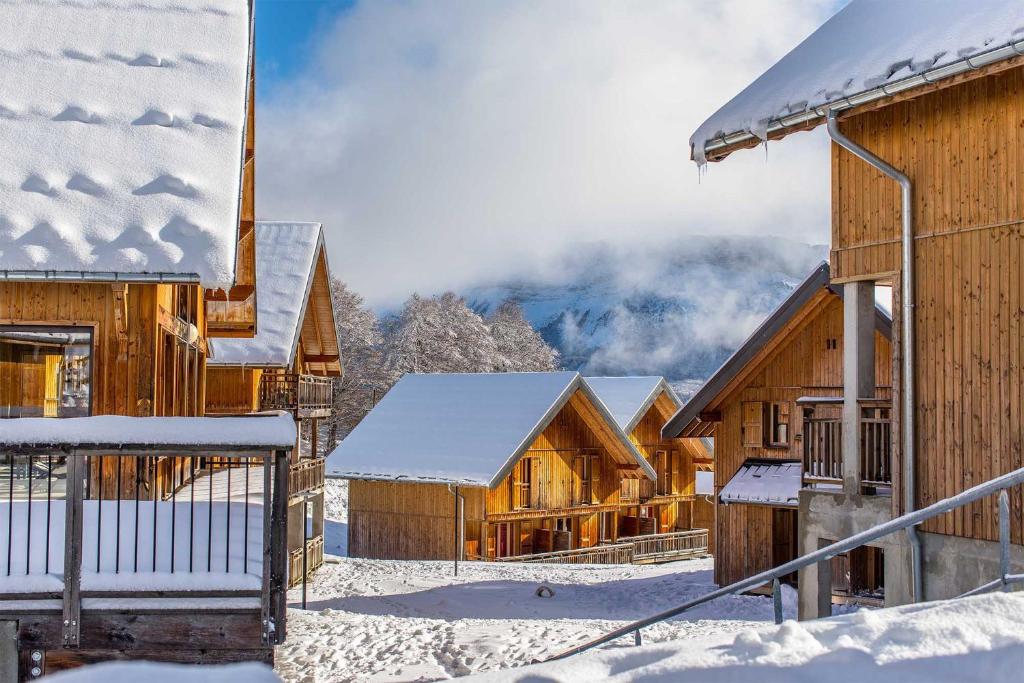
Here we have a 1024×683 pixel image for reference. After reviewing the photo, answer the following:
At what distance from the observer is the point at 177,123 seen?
13305mm

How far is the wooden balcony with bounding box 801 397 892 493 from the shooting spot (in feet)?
44.7

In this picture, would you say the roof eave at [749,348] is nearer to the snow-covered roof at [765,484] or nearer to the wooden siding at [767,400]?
the wooden siding at [767,400]

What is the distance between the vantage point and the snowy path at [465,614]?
1506 centimetres

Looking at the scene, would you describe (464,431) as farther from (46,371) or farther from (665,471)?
(46,371)

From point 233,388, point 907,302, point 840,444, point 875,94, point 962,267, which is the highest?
point 875,94

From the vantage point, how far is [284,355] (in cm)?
2691

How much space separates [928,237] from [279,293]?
1922 cm

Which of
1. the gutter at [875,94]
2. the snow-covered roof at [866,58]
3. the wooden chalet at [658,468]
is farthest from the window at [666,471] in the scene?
the gutter at [875,94]

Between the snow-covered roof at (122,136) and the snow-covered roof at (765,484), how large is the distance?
45.6 feet

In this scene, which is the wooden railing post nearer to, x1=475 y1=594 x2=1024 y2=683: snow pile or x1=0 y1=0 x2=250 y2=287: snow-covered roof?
x1=0 y1=0 x2=250 y2=287: snow-covered roof

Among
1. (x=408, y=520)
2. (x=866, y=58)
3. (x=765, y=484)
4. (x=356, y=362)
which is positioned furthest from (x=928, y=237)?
(x=356, y=362)

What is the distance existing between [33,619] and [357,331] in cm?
5718

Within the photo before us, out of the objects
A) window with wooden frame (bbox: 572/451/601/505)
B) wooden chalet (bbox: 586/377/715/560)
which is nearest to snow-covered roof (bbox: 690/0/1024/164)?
window with wooden frame (bbox: 572/451/601/505)

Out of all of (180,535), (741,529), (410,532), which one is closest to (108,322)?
(180,535)
